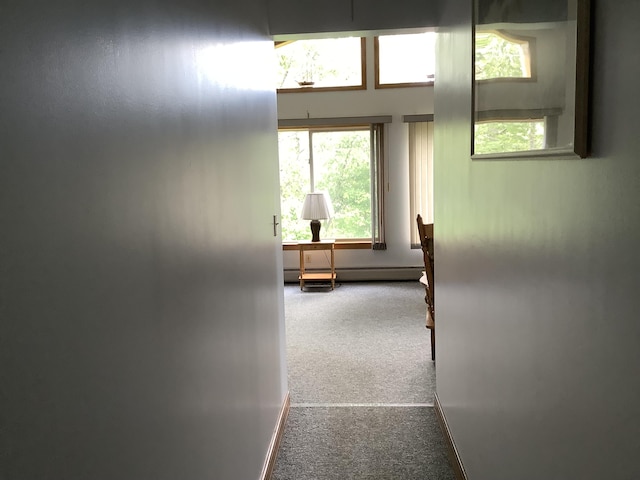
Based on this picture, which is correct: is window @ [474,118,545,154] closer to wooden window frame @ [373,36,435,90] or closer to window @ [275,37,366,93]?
wooden window frame @ [373,36,435,90]

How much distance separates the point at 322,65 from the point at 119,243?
657cm

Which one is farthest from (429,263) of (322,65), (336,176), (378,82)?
(322,65)

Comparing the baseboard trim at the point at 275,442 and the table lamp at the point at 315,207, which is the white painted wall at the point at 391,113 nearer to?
the table lamp at the point at 315,207

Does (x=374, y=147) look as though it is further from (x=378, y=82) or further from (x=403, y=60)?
(x=403, y=60)

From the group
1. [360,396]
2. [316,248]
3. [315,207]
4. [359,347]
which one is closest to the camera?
[360,396]

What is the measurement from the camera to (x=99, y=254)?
3.04 feet

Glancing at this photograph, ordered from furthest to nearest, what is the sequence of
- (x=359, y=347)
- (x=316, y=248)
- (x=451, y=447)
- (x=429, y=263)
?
1. (x=316, y=248)
2. (x=359, y=347)
3. (x=429, y=263)
4. (x=451, y=447)

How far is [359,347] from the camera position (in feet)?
14.9

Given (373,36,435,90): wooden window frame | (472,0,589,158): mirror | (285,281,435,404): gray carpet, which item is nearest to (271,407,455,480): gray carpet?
(285,281,435,404): gray carpet

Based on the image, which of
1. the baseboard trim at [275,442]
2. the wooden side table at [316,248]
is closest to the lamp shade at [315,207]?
the wooden side table at [316,248]

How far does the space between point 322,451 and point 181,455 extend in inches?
64.9

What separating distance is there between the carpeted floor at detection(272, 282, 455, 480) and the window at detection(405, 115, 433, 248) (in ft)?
5.29

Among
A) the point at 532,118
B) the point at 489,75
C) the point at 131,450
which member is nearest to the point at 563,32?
the point at 532,118

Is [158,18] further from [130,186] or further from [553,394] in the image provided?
[553,394]
